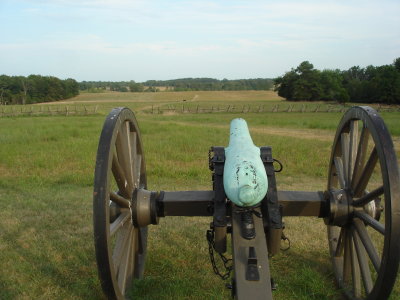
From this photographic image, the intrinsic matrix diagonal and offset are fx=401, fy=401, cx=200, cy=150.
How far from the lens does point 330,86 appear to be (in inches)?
2511

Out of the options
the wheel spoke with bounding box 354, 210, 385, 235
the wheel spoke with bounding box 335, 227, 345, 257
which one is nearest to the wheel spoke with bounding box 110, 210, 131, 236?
the wheel spoke with bounding box 354, 210, 385, 235

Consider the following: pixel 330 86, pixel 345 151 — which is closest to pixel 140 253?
pixel 345 151

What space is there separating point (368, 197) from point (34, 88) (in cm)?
8328

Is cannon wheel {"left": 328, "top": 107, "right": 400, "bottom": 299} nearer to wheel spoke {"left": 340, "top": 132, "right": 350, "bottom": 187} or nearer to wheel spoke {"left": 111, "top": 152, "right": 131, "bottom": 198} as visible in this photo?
wheel spoke {"left": 340, "top": 132, "right": 350, "bottom": 187}

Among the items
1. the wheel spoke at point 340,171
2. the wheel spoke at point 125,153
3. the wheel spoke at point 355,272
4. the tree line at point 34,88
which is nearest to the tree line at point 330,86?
the tree line at point 34,88

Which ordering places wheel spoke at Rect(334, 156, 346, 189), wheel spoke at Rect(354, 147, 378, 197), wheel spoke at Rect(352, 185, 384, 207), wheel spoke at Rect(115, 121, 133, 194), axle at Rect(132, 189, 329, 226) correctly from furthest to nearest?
wheel spoke at Rect(334, 156, 346, 189)
axle at Rect(132, 189, 329, 226)
wheel spoke at Rect(115, 121, 133, 194)
wheel spoke at Rect(354, 147, 378, 197)
wheel spoke at Rect(352, 185, 384, 207)

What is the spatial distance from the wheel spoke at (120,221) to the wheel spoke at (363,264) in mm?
1675

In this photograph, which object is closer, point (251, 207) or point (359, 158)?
point (251, 207)

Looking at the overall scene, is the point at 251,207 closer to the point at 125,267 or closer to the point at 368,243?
the point at 368,243

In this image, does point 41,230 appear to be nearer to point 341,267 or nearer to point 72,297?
point 72,297

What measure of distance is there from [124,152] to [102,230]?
84 centimetres

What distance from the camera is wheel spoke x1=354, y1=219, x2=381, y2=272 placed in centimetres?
257

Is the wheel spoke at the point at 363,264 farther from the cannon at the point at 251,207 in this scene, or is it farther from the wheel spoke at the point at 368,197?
the wheel spoke at the point at 368,197

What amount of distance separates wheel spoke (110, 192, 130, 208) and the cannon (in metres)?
0.01
